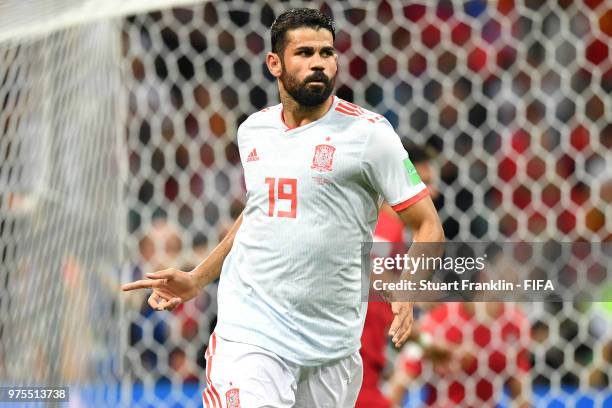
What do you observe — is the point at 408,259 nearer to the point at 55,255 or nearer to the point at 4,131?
the point at 55,255

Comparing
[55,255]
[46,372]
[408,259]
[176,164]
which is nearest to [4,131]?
[55,255]

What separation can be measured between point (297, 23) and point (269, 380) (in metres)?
0.87

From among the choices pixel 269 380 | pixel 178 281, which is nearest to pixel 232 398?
pixel 269 380

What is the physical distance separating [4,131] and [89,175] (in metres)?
0.33

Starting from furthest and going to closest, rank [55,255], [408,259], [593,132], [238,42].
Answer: [238,42], [593,132], [55,255], [408,259]

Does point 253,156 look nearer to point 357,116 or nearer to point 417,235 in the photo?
point 357,116

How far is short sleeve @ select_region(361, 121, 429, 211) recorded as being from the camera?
8.69 feet

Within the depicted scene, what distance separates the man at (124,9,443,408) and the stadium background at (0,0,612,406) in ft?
3.44

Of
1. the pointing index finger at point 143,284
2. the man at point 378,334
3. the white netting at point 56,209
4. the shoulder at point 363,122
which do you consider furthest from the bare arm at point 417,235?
the white netting at point 56,209

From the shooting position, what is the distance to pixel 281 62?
8.99ft

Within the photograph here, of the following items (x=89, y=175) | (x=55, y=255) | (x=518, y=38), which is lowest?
(x=55, y=255)

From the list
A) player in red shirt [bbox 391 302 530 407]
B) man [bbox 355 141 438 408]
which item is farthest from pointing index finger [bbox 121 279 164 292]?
player in red shirt [bbox 391 302 530 407]

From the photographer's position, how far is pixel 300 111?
2.74 m

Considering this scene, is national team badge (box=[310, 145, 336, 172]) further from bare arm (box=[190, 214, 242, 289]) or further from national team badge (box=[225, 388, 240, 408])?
national team badge (box=[225, 388, 240, 408])
